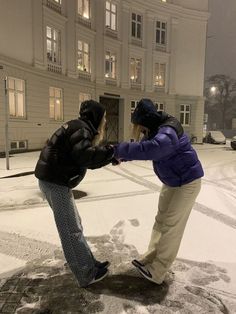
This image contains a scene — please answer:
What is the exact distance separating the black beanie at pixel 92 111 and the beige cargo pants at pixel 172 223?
101 centimetres

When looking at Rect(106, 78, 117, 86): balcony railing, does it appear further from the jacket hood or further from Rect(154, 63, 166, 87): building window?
the jacket hood

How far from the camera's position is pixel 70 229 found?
2.76m

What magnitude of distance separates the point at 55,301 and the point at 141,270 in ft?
2.98

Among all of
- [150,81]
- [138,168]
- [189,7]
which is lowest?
[138,168]

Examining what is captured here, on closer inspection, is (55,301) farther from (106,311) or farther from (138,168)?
(138,168)

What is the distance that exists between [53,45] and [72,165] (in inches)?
656

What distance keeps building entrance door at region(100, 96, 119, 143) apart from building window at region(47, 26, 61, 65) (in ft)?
19.5

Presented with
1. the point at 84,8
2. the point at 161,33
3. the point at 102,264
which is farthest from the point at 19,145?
the point at 161,33

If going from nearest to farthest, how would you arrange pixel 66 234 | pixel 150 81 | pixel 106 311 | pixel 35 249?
pixel 106 311
pixel 66 234
pixel 35 249
pixel 150 81

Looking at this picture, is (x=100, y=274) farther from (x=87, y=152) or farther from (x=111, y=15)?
(x=111, y=15)

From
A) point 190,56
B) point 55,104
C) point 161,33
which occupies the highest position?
point 161,33

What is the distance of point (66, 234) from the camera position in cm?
276

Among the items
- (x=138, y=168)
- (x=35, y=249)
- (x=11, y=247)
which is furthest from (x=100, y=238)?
(x=138, y=168)

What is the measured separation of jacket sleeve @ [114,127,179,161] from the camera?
2.46 metres
